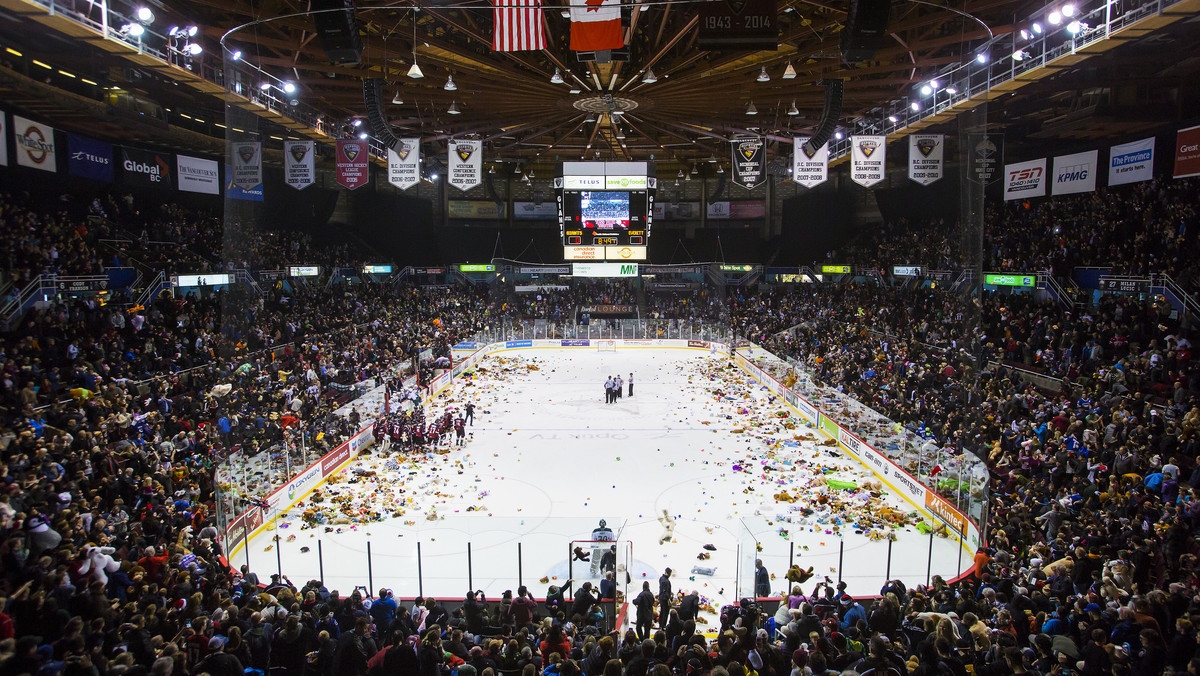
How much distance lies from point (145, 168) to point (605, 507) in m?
23.4

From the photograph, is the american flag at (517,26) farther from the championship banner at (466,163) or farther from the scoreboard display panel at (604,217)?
the scoreboard display panel at (604,217)

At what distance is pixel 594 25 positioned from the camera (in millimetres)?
10031

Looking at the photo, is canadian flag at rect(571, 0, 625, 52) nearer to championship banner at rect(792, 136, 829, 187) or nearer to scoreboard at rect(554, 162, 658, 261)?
championship banner at rect(792, 136, 829, 187)

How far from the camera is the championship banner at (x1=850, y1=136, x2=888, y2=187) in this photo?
62.5ft

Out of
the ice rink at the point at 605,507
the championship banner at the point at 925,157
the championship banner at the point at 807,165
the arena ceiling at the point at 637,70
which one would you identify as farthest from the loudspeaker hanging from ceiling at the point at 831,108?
the ice rink at the point at 605,507

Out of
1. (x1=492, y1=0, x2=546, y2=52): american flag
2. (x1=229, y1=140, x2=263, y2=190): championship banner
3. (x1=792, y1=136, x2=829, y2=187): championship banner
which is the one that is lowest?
(x1=229, y1=140, x2=263, y2=190): championship banner

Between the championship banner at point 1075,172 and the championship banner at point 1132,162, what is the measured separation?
2.60ft

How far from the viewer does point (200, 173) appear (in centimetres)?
2731

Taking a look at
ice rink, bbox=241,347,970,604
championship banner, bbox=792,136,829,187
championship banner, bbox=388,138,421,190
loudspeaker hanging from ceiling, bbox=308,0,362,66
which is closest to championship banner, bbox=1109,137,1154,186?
championship banner, bbox=792,136,829,187

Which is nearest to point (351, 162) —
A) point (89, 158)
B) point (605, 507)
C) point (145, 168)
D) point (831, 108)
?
point (89, 158)

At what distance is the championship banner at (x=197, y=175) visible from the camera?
2631cm

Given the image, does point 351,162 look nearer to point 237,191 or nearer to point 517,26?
point 237,191

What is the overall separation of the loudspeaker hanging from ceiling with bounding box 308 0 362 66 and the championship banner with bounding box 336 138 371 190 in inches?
341

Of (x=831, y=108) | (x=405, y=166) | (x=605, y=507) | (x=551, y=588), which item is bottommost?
(x=605, y=507)
